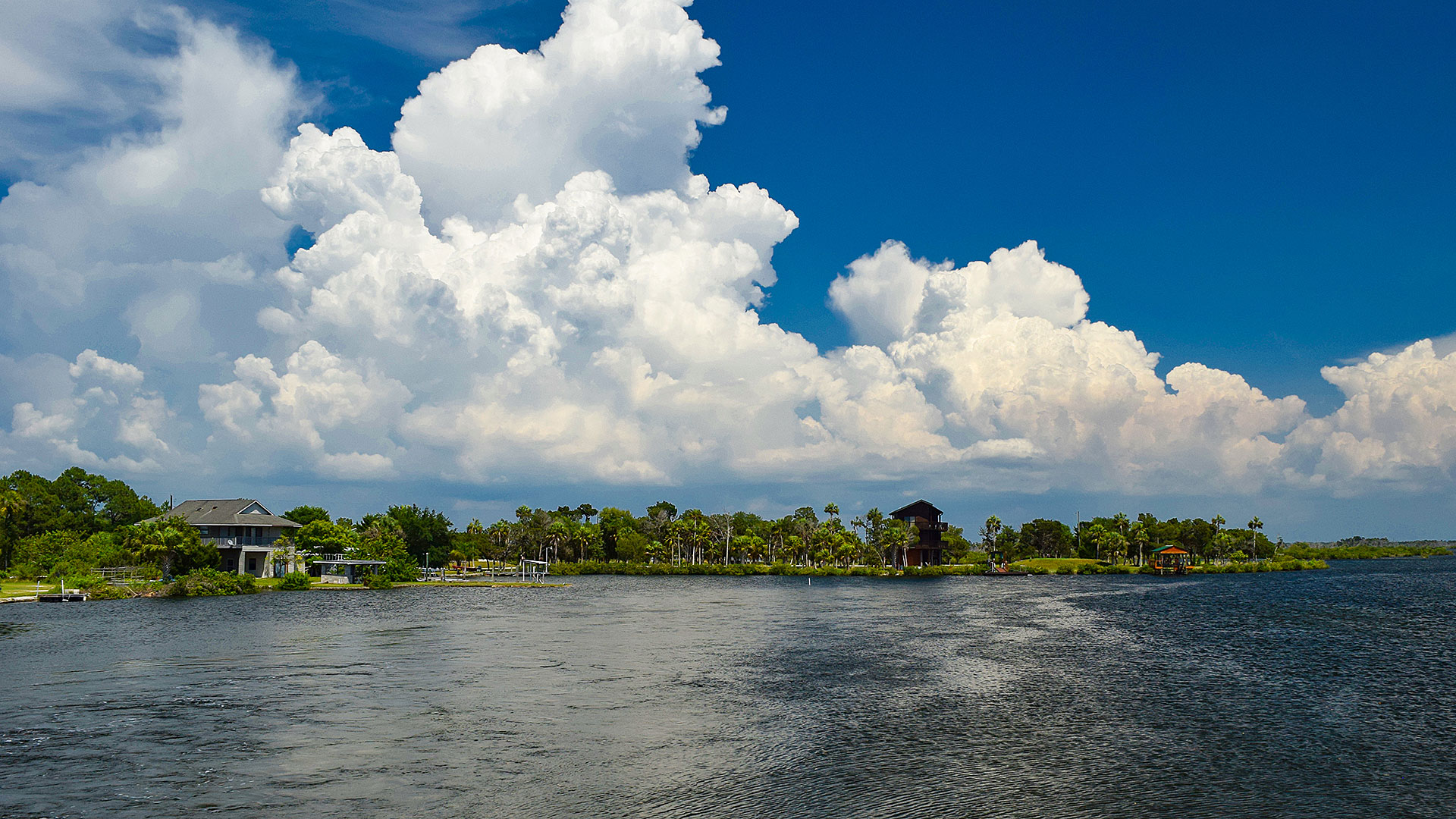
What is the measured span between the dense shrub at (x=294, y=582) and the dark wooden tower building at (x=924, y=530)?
10823cm

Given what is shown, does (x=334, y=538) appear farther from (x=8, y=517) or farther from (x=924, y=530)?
(x=924, y=530)

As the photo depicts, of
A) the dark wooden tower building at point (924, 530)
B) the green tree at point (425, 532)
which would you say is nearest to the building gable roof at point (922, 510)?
the dark wooden tower building at point (924, 530)

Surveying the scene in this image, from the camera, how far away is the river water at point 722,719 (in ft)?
79.3

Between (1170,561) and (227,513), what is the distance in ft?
586

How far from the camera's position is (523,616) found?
8050 centimetres

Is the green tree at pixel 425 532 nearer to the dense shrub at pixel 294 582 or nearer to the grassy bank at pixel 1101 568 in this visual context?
the dense shrub at pixel 294 582

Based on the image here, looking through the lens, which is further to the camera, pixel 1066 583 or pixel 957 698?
pixel 1066 583

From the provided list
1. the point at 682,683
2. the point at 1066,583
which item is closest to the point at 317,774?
the point at 682,683

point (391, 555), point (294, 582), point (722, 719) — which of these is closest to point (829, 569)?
point (391, 555)

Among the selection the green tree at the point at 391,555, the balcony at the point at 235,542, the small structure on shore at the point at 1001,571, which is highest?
the balcony at the point at 235,542

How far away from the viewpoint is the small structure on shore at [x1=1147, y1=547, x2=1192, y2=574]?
6796 inches

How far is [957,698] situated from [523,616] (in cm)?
5202

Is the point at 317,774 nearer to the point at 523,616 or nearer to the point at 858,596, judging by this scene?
the point at 523,616

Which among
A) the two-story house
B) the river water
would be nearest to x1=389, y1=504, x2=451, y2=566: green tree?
the two-story house
